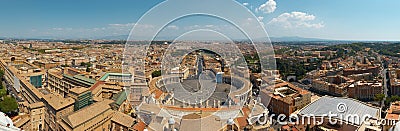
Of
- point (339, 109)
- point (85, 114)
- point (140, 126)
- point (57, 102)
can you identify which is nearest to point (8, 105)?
point (57, 102)

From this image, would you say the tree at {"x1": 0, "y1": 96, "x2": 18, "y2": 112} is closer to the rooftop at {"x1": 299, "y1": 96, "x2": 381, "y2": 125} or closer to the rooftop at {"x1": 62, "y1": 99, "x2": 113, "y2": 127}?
the rooftop at {"x1": 62, "y1": 99, "x2": 113, "y2": 127}

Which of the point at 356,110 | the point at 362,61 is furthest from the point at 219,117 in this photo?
the point at 362,61

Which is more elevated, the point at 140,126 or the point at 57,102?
the point at 57,102

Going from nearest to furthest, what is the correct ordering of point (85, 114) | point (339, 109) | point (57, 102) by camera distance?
point (85, 114), point (339, 109), point (57, 102)

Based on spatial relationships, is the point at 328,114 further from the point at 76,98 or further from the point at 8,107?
the point at 8,107

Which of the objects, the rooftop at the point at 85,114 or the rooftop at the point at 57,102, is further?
the rooftop at the point at 57,102

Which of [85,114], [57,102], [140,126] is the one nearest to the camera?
[140,126]

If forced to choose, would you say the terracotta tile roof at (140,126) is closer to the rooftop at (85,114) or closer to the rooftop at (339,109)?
the rooftop at (85,114)

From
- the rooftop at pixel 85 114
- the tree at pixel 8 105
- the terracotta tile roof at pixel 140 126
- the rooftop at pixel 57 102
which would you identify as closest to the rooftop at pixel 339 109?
the terracotta tile roof at pixel 140 126

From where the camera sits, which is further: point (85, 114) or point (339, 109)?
point (339, 109)

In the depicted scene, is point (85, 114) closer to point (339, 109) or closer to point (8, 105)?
point (8, 105)

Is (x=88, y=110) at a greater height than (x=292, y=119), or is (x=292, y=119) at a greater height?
(x=88, y=110)
